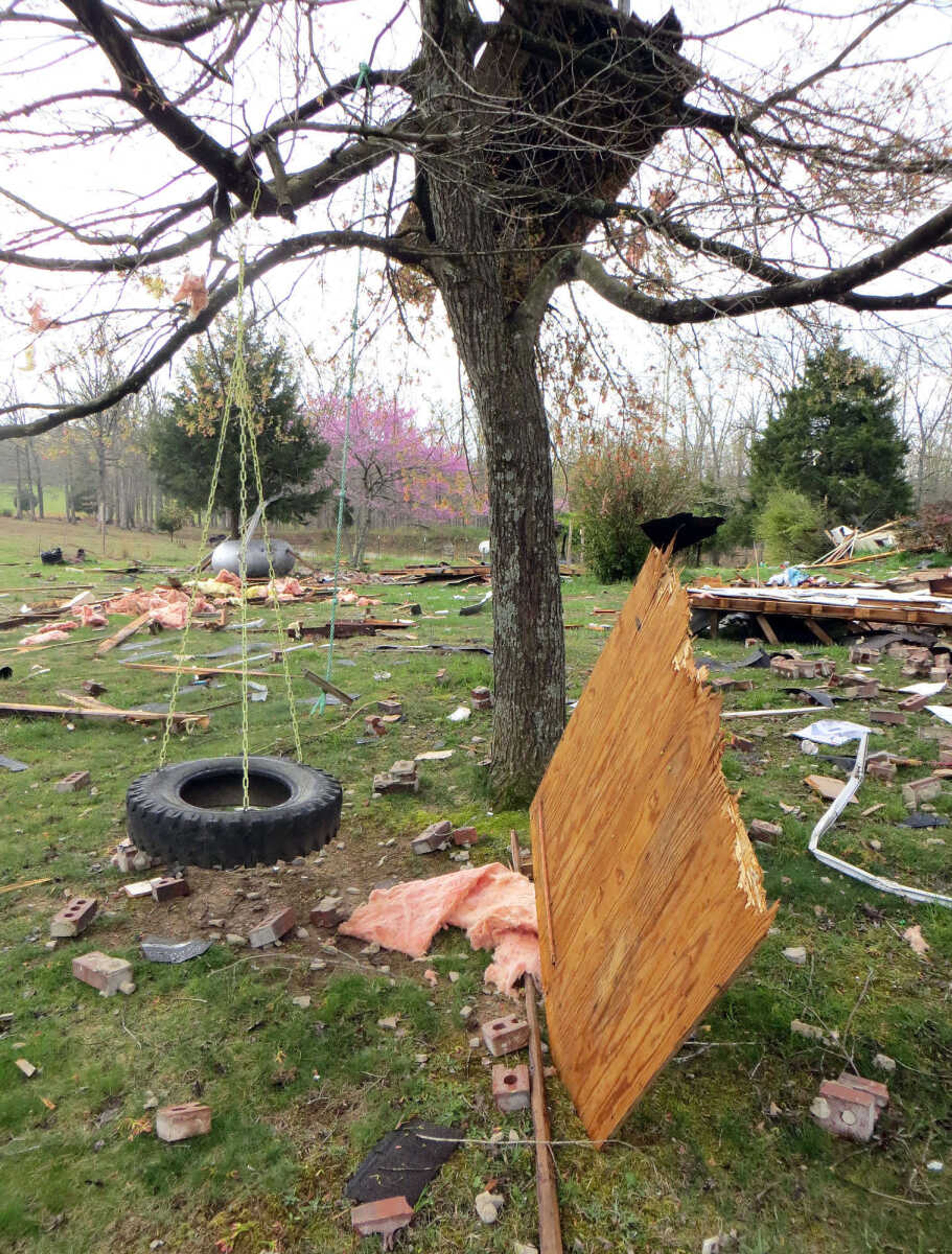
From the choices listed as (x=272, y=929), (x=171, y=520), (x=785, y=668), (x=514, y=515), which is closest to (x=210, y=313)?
(x=514, y=515)

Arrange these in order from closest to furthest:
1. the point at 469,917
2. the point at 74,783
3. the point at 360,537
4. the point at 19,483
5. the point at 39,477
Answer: the point at 469,917 → the point at 74,783 → the point at 360,537 → the point at 39,477 → the point at 19,483

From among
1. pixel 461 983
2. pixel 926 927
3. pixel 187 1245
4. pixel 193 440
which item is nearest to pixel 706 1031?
pixel 461 983

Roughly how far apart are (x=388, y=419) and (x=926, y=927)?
16.8 meters

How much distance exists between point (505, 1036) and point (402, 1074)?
0.38m

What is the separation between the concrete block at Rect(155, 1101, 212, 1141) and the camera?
2254 millimetres

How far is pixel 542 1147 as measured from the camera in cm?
215

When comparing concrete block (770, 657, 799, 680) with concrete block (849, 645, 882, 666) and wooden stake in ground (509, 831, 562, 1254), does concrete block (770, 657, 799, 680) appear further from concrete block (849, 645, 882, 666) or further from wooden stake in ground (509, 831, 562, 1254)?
wooden stake in ground (509, 831, 562, 1254)

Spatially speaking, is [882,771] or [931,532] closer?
[882,771]

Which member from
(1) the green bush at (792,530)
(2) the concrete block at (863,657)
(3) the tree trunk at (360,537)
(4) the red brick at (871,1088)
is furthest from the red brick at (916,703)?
(3) the tree trunk at (360,537)

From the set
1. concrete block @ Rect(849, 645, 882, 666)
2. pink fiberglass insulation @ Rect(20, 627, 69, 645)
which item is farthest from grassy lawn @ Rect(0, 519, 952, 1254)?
pink fiberglass insulation @ Rect(20, 627, 69, 645)

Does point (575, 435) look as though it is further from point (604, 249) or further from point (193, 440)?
point (193, 440)

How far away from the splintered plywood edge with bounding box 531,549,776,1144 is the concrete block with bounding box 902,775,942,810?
2735 mm

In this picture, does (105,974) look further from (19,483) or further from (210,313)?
(19,483)

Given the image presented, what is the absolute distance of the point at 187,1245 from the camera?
1.94 m
